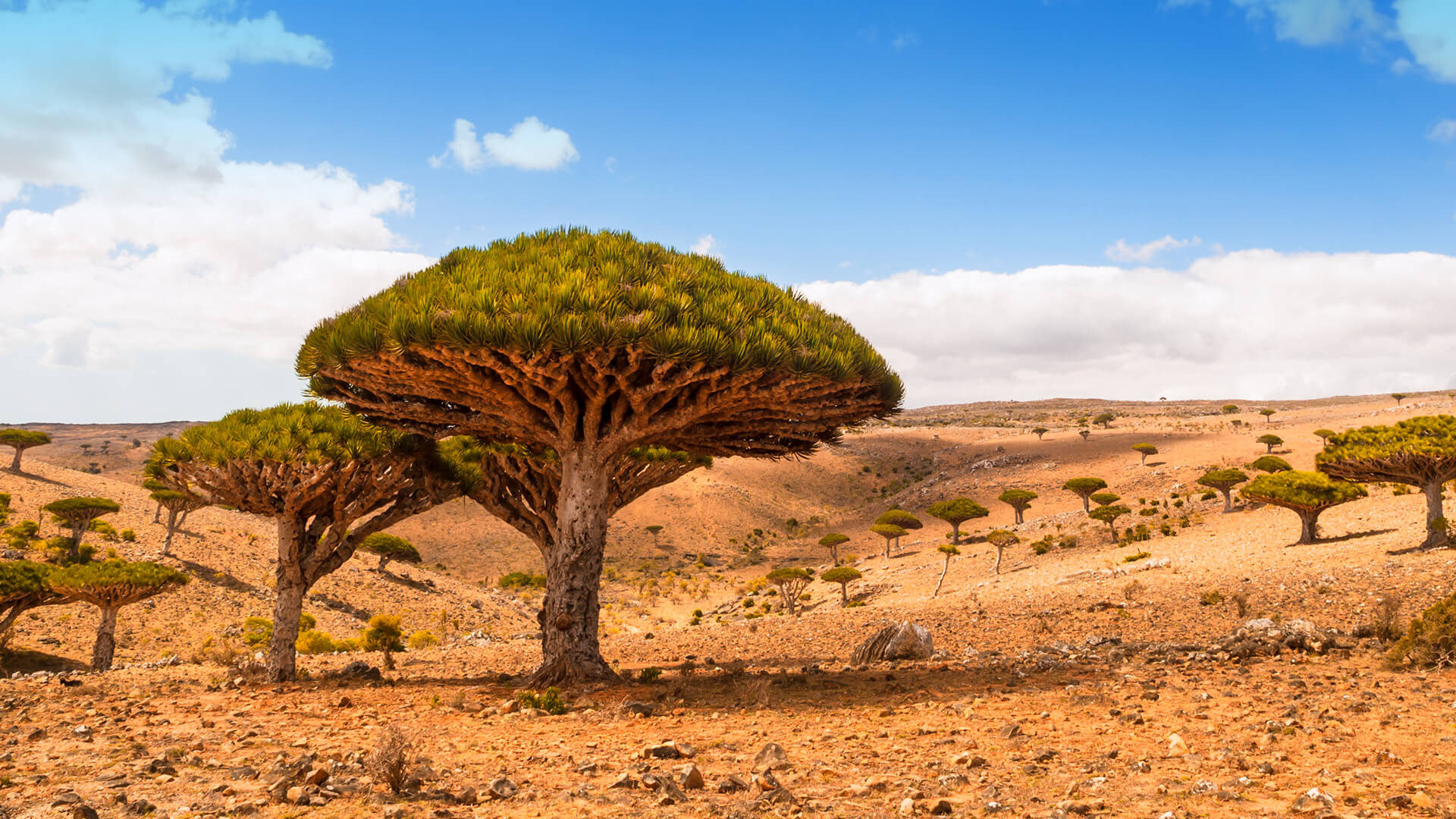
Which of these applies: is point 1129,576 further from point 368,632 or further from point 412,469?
point 368,632

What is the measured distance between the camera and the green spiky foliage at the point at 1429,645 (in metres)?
9.51

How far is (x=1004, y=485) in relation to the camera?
6556 cm

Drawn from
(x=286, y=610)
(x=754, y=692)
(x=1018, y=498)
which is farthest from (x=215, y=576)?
(x=1018, y=498)

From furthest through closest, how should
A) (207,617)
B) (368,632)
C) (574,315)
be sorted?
1. (207,617)
2. (368,632)
3. (574,315)

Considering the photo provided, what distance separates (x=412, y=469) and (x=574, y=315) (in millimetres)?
8468

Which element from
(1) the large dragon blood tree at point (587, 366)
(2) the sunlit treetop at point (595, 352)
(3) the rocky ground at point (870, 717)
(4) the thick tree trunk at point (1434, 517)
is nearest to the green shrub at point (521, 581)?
(3) the rocky ground at point (870, 717)

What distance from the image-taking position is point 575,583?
12125 millimetres

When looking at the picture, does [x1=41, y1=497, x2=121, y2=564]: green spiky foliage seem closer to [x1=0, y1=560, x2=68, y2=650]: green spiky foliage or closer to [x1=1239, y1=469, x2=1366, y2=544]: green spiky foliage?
[x1=0, y1=560, x2=68, y2=650]: green spiky foliage

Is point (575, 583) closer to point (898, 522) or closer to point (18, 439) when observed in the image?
point (898, 522)

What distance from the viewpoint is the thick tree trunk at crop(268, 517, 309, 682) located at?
47.3 ft

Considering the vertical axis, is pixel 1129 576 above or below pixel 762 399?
below

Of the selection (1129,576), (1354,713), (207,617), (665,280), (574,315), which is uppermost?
(665,280)

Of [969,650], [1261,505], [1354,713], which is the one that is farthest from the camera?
[1261,505]

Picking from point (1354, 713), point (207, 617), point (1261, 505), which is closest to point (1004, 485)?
point (1261, 505)
